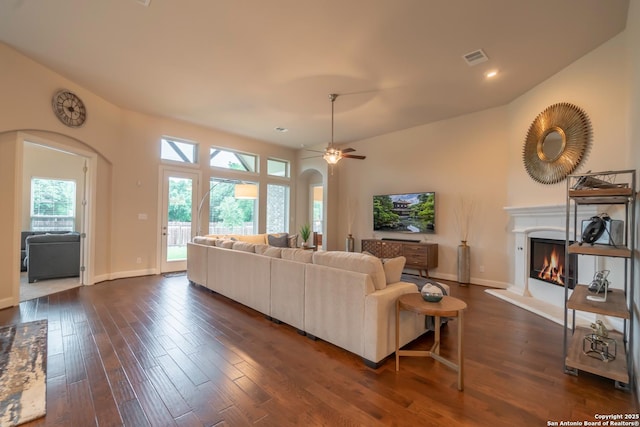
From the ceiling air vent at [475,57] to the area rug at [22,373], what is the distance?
16.8 feet

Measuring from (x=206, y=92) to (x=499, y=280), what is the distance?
6.13 metres

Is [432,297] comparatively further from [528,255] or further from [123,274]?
[123,274]

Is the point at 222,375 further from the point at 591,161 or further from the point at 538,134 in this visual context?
the point at 538,134

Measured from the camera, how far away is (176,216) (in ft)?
20.3

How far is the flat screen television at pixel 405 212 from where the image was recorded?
5.89 metres

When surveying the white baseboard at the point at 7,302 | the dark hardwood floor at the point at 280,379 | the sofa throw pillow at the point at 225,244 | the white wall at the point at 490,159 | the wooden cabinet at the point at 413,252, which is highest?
the white wall at the point at 490,159

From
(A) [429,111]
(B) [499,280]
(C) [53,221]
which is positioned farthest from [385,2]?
(C) [53,221]

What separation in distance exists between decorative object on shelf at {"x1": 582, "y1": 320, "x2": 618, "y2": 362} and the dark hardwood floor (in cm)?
20

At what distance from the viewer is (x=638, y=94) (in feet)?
7.62

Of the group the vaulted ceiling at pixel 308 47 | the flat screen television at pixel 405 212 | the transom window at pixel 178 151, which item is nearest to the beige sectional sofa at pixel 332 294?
the vaulted ceiling at pixel 308 47

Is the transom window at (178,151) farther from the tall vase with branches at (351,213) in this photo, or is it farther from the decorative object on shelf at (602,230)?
the decorative object on shelf at (602,230)

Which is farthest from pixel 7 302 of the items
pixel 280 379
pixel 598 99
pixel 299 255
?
pixel 598 99

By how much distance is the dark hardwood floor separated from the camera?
176cm

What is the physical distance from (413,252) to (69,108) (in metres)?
6.51
